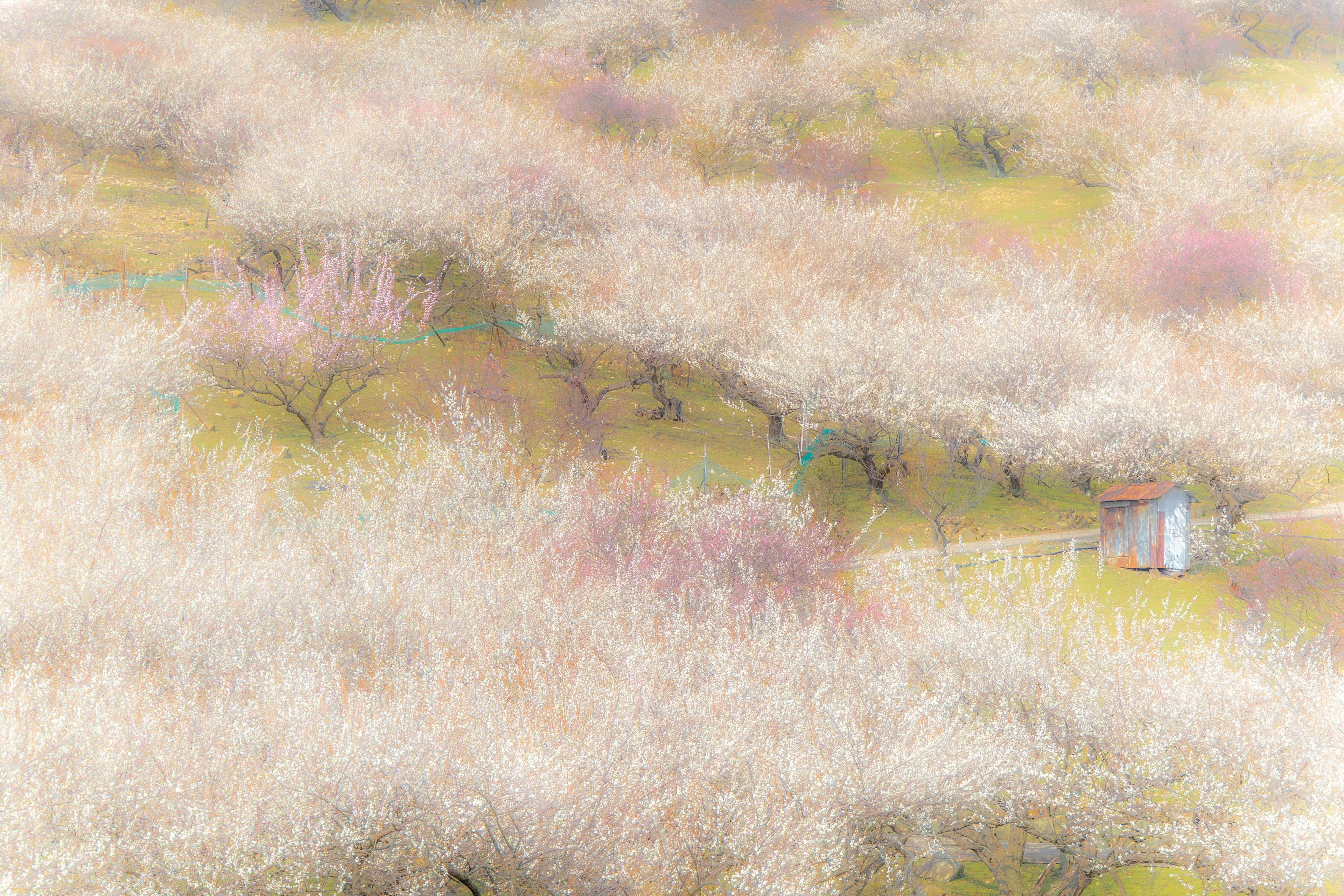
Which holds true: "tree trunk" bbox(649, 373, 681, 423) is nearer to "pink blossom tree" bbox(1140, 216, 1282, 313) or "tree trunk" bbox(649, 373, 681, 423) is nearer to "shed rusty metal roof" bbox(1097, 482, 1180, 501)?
"shed rusty metal roof" bbox(1097, 482, 1180, 501)

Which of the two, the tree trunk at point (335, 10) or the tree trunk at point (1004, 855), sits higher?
the tree trunk at point (335, 10)

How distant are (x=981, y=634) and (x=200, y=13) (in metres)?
62.9

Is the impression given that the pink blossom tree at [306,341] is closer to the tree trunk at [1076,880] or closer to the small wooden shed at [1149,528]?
the small wooden shed at [1149,528]

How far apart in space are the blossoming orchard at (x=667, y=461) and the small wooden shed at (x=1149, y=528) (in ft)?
0.41

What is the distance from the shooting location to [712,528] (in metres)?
23.8

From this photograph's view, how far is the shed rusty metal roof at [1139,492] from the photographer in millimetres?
26781

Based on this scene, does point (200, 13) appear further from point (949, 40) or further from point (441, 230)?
point (949, 40)

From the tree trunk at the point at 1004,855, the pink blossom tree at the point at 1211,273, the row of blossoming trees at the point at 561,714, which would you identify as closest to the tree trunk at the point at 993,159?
the pink blossom tree at the point at 1211,273

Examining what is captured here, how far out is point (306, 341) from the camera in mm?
30641

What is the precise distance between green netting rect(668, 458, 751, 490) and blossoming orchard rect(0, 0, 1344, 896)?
0.55m

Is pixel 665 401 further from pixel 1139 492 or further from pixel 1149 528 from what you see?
pixel 1149 528

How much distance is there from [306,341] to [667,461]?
11086 mm

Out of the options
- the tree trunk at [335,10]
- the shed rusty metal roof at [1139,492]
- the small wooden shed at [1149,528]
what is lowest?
the small wooden shed at [1149,528]

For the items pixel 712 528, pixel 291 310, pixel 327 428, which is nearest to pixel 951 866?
pixel 712 528
